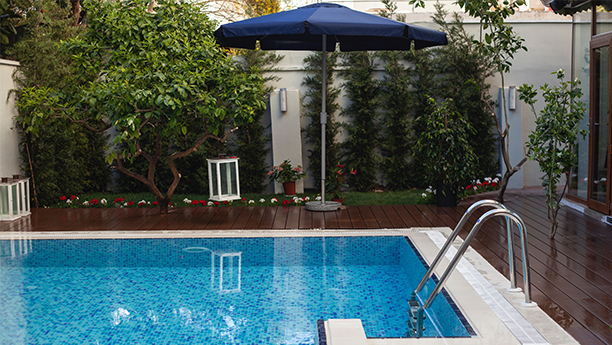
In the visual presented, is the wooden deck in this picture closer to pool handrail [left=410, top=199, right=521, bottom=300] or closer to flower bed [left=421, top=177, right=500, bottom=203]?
pool handrail [left=410, top=199, right=521, bottom=300]

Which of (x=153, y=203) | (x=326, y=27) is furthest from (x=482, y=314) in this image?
(x=153, y=203)

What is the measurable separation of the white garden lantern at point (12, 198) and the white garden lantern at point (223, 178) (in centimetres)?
238

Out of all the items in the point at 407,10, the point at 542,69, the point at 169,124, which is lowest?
the point at 169,124

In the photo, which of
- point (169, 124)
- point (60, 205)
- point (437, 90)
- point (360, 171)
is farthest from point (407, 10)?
point (60, 205)

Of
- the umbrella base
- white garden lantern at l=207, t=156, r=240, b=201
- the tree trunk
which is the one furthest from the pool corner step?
the tree trunk

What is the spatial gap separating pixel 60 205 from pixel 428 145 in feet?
17.9

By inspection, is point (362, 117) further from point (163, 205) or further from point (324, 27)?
point (163, 205)

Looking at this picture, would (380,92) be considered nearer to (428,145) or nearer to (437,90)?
(437,90)

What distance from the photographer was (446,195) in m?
7.09

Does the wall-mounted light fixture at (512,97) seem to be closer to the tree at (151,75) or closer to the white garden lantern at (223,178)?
the tree at (151,75)

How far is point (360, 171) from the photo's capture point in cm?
893

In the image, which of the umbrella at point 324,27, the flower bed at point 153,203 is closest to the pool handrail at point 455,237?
the umbrella at point 324,27

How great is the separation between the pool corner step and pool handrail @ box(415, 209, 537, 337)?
0.63 meters

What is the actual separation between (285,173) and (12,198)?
386cm
